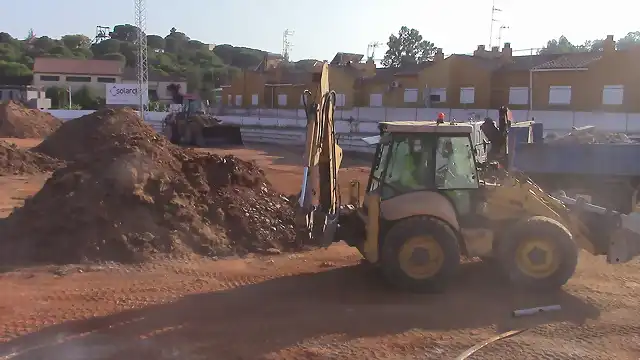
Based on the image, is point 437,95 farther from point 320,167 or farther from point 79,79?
point 79,79

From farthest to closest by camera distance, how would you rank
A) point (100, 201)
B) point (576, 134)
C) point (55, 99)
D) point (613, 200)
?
point (55, 99) < point (576, 134) < point (613, 200) < point (100, 201)

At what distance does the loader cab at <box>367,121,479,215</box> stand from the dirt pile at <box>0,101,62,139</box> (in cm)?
3463

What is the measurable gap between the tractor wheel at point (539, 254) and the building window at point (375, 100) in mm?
39174

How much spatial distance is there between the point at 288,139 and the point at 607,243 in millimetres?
28499

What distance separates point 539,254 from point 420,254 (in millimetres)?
1514

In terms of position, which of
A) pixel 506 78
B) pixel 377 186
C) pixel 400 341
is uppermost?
pixel 506 78

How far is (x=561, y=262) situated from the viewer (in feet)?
27.6

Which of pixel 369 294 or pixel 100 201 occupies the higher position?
pixel 100 201

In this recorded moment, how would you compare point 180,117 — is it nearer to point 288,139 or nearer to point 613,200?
point 288,139

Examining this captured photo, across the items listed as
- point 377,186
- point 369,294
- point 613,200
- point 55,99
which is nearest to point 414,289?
point 369,294

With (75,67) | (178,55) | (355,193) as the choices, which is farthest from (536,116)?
(178,55)

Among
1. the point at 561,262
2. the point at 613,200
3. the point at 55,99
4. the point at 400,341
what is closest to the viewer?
the point at 400,341

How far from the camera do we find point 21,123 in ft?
131

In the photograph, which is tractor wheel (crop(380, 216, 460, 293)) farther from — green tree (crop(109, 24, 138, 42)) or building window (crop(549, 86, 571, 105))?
green tree (crop(109, 24, 138, 42))
